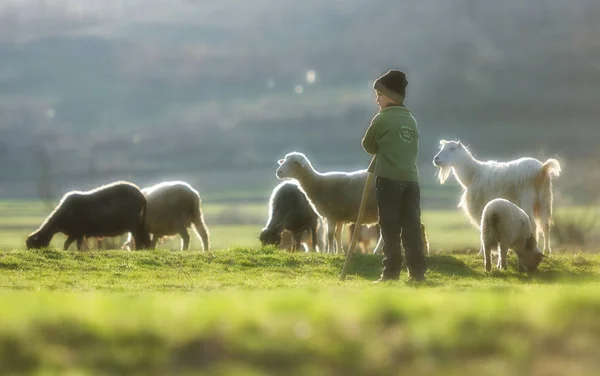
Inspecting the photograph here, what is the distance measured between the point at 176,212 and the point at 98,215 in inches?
102

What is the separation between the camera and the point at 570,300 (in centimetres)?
593

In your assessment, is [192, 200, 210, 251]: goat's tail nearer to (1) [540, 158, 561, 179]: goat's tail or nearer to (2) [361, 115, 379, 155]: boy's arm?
(1) [540, 158, 561, 179]: goat's tail

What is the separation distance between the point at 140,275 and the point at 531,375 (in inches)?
371

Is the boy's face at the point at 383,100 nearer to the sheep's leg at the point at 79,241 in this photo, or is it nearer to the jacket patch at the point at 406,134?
the jacket patch at the point at 406,134

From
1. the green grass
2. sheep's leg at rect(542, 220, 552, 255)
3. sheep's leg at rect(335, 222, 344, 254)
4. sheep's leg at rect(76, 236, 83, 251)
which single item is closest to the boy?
the green grass

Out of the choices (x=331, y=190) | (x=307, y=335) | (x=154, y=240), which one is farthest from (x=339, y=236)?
(x=307, y=335)

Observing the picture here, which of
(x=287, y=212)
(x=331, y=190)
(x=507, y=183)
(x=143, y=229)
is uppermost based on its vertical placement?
(x=507, y=183)

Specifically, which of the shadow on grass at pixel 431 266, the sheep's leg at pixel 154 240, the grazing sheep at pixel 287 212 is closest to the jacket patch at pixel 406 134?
the shadow on grass at pixel 431 266

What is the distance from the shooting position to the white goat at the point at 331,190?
61.4ft

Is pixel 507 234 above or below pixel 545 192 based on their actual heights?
below

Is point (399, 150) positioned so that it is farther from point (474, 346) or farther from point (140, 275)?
point (474, 346)

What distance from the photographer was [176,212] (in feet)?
78.2

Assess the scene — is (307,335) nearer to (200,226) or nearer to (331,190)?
(331,190)

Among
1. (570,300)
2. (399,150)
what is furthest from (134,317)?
(399,150)
